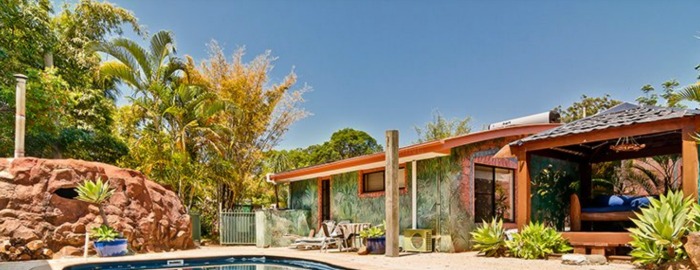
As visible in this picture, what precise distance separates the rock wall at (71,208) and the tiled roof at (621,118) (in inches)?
360

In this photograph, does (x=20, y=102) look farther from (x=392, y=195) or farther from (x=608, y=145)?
(x=608, y=145)

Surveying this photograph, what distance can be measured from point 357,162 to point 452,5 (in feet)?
30.4

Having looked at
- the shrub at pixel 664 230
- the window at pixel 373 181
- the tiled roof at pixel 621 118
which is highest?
the tiled roof at pixel 621 118

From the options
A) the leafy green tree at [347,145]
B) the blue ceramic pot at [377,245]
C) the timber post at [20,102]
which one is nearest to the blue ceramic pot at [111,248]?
the timber post at [20,102]

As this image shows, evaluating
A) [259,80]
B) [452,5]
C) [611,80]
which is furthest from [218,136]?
[611,80]

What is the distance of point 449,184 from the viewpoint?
35.6 ft

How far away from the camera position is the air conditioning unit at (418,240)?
10891 millimetres

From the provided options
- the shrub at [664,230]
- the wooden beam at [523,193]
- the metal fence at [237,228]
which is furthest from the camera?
the metal fence at [237,228]

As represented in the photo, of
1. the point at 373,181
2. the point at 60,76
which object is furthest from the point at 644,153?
the point at 60,76

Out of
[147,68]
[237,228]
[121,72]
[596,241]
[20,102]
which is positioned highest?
[147,68]

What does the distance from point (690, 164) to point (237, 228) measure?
1175 cm

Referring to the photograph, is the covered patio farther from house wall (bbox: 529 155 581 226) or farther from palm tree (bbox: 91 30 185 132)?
palm tree (bbox: 91 30 185 132)

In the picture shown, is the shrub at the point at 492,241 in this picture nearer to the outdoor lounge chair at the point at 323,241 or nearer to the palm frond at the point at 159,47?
the outdoor lounge chair at the point at 323,241

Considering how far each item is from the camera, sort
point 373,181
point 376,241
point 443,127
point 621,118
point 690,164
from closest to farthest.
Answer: point 690,164 → point 621,118 → point 376,241 → point 373,181 → point 443,127
